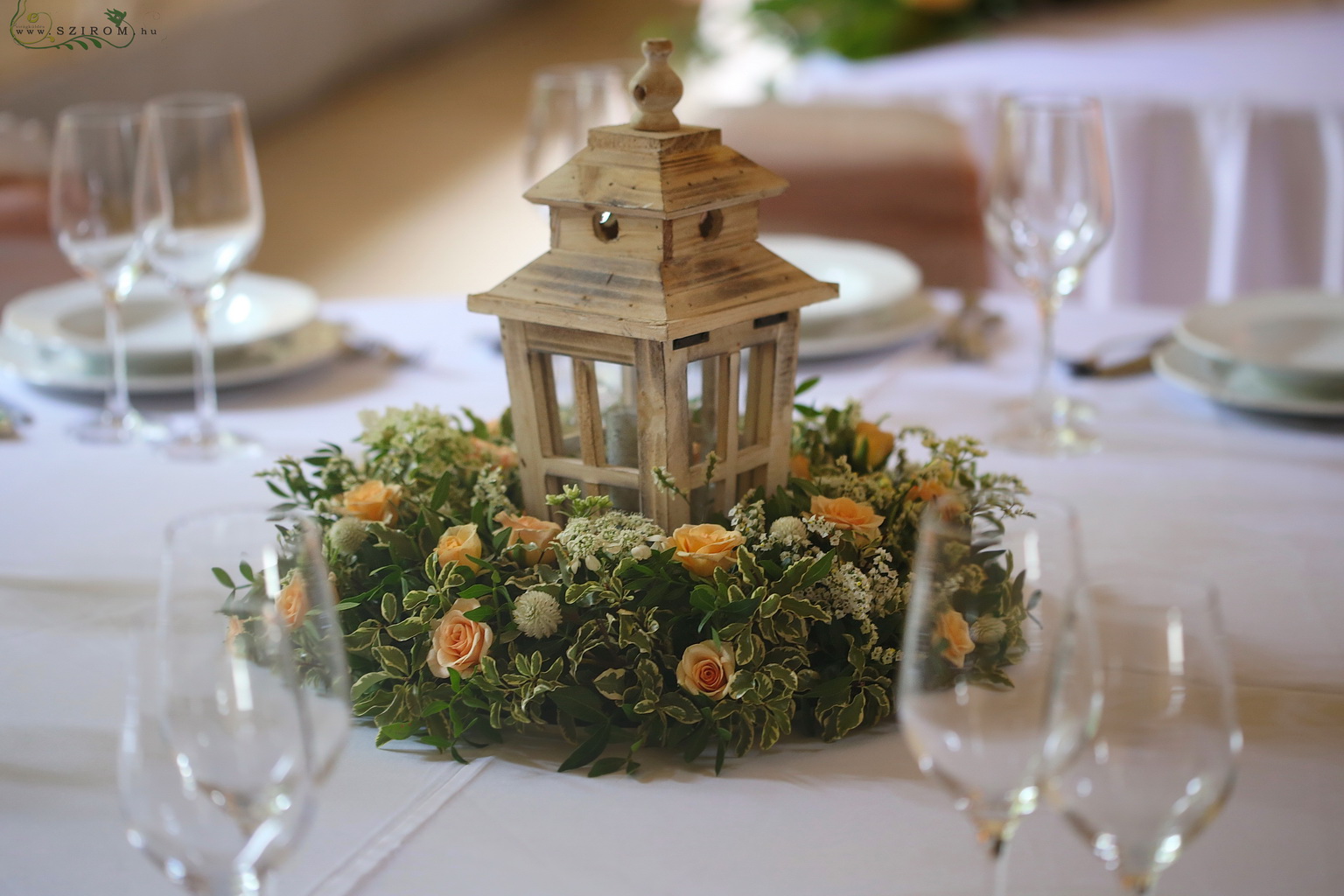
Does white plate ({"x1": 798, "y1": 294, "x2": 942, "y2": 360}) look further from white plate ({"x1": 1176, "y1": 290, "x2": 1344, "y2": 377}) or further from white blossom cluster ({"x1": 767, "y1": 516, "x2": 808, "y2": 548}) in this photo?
white blossom cluster ({"x1": 767, "y1": 516, "x2": 808, "y2": 548})

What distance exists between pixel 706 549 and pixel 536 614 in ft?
0.34

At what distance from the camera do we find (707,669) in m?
0.71

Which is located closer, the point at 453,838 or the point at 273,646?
the point at 273,646

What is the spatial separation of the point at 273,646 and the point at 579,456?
0.37 metres

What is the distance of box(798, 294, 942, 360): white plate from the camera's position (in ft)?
4.60

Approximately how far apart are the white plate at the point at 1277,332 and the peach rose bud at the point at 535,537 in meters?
0.78

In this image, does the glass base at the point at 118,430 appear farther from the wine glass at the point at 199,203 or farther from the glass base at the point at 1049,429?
the glass base at the point at 1049,429

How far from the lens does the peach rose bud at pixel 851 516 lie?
0.79 metres

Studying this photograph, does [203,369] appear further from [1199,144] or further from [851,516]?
[1199,144]

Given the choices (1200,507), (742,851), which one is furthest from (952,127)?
(742,851)

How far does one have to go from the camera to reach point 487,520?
83 centimetres

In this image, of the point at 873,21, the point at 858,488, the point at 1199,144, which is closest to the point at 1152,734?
the point at 858,488

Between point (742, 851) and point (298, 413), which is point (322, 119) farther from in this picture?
point (742, 851)

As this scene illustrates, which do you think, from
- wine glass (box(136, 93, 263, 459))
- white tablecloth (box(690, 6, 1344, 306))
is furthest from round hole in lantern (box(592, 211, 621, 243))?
white tablecloth (box(690, 6, 1344, 306))
